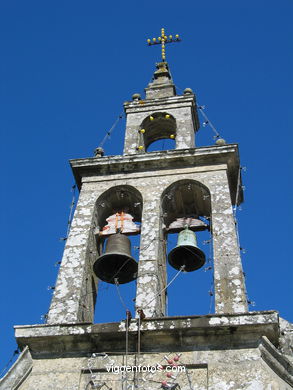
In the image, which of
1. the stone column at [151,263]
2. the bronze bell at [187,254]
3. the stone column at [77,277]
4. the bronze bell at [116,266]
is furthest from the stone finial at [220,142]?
the bronze bell at [116,266]

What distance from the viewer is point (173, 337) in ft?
33.3

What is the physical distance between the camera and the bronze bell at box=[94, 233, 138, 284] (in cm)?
1216

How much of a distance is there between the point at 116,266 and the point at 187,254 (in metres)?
1.35

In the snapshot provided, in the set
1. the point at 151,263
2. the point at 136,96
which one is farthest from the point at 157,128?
the point at 151,263

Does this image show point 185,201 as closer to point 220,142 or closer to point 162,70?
point 220,142

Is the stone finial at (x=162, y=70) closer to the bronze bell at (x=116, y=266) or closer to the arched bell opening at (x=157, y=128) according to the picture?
the arched bell opening at (x=157, y=128)

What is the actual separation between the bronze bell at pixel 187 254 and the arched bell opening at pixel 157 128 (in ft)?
13.3

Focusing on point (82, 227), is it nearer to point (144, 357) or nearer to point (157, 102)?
point (144, 357)

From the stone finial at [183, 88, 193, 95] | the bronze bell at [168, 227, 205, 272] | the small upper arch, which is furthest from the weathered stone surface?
the stone finial at [183, 88, 193, 95]

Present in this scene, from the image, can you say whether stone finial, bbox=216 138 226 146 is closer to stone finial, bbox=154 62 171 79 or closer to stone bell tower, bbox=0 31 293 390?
stone bell tower, bbox=0 31 293 390

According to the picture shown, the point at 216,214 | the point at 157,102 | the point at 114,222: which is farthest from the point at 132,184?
the point at 157,102

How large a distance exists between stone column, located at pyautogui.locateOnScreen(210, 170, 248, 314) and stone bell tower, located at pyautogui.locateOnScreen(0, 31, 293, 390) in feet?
0.06

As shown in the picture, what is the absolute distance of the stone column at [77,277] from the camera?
1128 cm

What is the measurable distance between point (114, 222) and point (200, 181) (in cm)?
191
